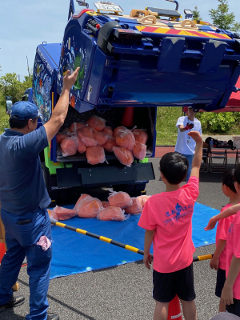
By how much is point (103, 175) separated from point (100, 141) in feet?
1.90

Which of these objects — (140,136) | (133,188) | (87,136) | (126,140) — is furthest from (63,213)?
(140,136)

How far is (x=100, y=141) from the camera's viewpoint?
18.4 ft

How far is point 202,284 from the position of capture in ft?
11.7

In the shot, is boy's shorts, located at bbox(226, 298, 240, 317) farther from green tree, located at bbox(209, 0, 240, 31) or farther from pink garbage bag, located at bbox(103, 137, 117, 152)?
green tree, located at bbox(209, 0, 240, 31)

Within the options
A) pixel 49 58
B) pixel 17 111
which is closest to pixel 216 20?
pixel 49 58

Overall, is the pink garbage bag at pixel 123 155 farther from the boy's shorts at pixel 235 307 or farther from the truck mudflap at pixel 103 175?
the boy's shorts at pixel 235 307

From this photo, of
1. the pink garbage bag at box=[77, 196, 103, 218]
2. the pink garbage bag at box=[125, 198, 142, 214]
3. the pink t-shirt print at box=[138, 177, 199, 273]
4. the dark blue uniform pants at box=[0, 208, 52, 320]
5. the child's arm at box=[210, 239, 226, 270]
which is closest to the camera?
the pink t-shirt print at box=[138, 177, 199, 273]

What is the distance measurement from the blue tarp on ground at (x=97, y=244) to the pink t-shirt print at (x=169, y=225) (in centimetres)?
171

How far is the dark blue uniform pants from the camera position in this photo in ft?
8.48

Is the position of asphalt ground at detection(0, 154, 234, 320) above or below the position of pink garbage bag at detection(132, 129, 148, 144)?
below

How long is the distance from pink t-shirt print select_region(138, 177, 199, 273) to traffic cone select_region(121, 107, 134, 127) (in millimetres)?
3806

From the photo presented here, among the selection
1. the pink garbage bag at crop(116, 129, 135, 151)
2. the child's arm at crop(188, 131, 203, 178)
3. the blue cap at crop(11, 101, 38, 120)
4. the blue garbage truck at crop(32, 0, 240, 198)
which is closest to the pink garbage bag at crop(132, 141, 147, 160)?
the pink garbage bag at crop(116, 129, 135, 151)

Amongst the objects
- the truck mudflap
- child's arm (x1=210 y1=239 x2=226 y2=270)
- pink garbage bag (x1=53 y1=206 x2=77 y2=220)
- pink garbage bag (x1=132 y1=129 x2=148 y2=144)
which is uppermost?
child's arm (x1=210 y1=239 x2=226 y2=270)

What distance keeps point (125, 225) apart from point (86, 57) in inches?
98.7
